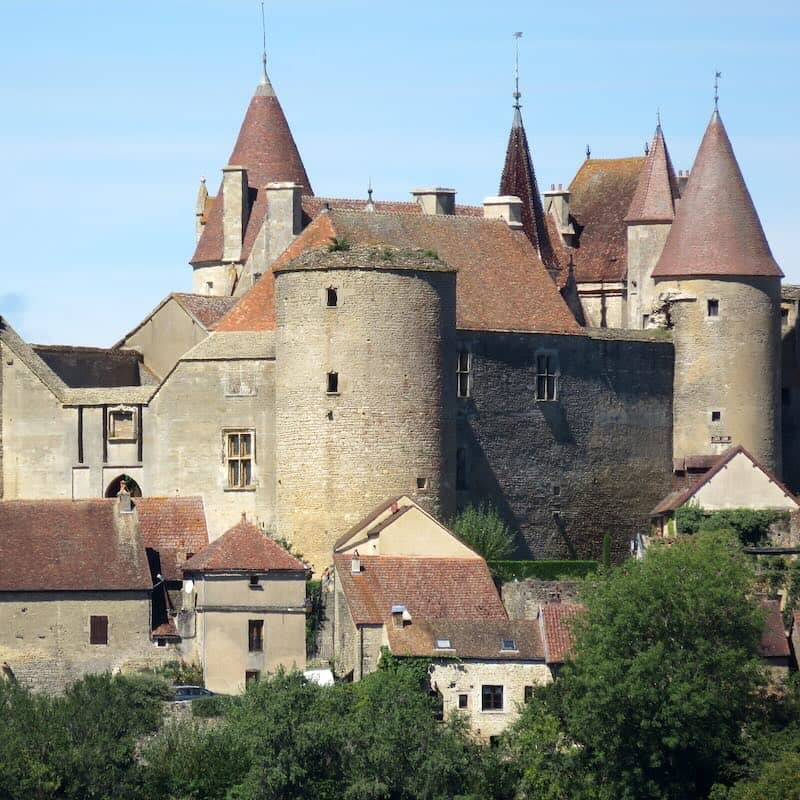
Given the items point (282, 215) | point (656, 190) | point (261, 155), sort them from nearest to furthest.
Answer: point (282, 215), point (656, 190), point (261, 155)

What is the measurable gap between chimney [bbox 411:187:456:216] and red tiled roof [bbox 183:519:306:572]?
47.4 feet

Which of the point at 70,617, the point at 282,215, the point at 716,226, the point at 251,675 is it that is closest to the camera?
the point at 251,675

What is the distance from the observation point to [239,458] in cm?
8150

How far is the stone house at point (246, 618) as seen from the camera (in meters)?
75.3

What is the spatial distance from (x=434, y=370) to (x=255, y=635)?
305 inches

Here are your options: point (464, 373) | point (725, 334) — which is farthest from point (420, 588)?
point (725, 334)

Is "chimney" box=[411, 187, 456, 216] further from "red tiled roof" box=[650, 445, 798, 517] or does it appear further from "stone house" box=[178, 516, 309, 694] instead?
"stone house" box=[178, 516, 309, 694]

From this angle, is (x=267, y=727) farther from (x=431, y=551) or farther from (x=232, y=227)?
(x=232, y=227)

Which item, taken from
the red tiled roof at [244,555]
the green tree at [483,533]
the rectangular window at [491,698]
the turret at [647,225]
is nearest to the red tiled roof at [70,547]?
the red tiled roof at [244,555]

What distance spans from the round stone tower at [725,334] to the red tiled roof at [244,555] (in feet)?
44.6

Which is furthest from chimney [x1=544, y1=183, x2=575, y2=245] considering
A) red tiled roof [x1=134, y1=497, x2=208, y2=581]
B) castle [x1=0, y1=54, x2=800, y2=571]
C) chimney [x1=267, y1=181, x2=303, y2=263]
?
red tiled roof [x1=134, y1=497, x2=208, y2=581]

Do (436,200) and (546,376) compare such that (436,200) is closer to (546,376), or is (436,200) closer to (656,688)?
(546,376)

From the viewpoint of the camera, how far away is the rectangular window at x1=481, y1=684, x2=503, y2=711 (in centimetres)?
7319

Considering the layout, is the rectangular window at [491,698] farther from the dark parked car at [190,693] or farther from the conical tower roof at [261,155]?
the conical tower roof at [261,155]
